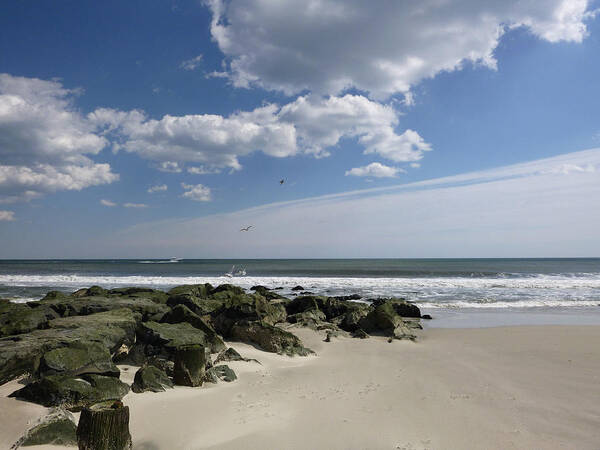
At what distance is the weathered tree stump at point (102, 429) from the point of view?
3.49m

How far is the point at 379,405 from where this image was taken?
18.6 feet

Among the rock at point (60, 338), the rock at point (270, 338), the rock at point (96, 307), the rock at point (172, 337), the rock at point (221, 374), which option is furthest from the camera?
the rock at point (96, 307)

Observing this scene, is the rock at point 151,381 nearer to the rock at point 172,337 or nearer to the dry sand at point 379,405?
the dry sand at point 379,405

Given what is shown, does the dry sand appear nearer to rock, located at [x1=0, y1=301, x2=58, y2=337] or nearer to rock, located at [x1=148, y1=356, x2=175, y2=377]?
rock, located at [x1=148, y1=356, x2=175, y2=377]

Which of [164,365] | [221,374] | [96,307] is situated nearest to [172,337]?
[164,365]

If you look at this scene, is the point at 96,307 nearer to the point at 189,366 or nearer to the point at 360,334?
the point at 189,366

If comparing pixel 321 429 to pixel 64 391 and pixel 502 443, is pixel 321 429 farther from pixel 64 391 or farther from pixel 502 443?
pixel 64 391

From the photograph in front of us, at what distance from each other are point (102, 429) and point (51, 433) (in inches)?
38.3

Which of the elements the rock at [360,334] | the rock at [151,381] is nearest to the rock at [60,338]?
the rock at [151,381]

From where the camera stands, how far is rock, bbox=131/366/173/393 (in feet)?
18.4

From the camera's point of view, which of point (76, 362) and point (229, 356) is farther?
point (229, 356)

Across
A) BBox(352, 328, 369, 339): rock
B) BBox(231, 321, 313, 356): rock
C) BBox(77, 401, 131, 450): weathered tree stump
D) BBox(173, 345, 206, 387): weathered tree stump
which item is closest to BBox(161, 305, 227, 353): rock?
BBox(231, 321, 313, 356): rock

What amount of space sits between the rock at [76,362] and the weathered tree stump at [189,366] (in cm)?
90

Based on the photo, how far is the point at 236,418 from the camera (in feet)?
16.4
